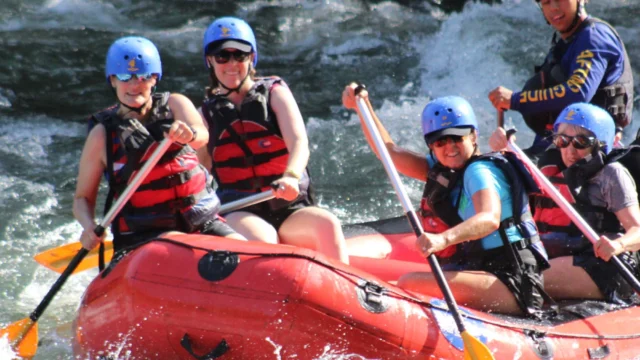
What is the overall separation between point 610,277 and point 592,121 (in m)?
0.74

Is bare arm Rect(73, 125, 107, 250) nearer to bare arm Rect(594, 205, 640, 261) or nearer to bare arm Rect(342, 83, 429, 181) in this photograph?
→ bare arm Rect(342, 83, 429, 181)

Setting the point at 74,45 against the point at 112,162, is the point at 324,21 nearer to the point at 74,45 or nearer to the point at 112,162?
the point at 74,45

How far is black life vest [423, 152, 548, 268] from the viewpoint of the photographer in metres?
4.39

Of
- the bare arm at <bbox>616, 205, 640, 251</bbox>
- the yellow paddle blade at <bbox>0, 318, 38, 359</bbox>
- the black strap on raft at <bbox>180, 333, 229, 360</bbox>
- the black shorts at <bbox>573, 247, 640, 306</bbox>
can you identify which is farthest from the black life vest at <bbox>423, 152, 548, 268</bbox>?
the yellow paddle blade at <bbox>0, 318, 38, 359</bbox>

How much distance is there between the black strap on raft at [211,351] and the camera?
3.95m

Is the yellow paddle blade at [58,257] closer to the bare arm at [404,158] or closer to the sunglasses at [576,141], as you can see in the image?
the bare arm at [404,158]

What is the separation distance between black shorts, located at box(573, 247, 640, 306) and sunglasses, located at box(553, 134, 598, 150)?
51 cm

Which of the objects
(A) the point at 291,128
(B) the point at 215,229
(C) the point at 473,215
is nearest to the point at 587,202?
(C) the point at 473,215

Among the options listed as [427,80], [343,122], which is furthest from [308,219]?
[427,80]

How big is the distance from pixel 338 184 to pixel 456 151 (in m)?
3.77

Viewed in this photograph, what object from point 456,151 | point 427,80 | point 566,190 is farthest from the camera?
point 427,80

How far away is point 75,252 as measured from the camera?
5340 millimetres

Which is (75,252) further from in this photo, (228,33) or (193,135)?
(228,33)

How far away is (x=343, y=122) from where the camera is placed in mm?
9117
